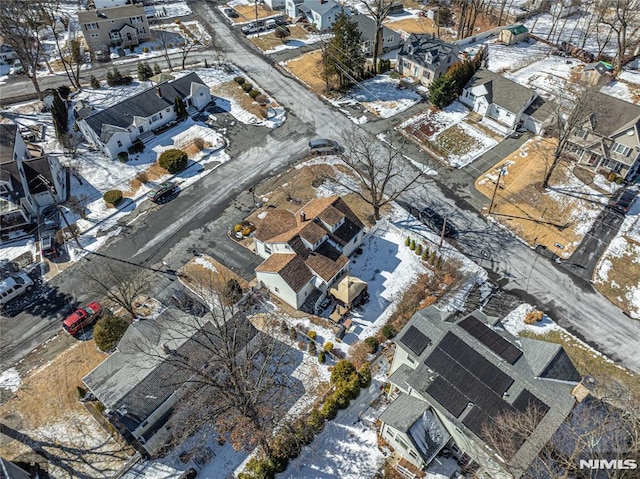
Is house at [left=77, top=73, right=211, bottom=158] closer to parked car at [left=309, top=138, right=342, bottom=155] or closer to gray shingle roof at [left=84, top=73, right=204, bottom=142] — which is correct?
gray shingle roof at [left=84, top=73, right=204, bottom=142]

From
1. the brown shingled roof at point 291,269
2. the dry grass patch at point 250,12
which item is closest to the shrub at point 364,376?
the brown shingled roof at point 291,269

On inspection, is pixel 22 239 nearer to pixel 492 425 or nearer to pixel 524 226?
pixel 492 425

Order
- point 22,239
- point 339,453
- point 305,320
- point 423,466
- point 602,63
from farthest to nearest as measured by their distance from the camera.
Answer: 1. point 602,63
2. point 22,239
3. point 305,320
4. point 339,453
5. point 423,466

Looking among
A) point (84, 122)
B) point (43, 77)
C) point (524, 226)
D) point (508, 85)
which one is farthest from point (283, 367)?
point (43, 77)

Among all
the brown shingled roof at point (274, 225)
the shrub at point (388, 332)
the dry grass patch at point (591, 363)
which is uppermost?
the brown shingled roof at point (274, 225)

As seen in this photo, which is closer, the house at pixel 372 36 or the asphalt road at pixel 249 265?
the asphalt road at pixel 249 265

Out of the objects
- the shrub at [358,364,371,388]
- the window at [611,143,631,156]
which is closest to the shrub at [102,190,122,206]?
the shrub at [358,364,371,388]

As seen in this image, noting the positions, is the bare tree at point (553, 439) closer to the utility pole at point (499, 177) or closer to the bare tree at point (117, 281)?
the utility pole at point (499, 177)
